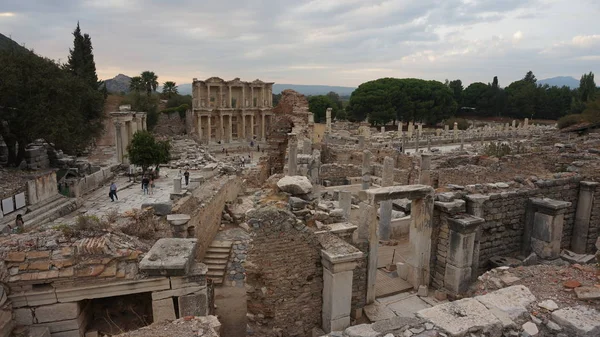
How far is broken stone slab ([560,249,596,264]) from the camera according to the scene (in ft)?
34.4

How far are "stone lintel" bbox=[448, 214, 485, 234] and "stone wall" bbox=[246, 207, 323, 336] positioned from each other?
389 cm

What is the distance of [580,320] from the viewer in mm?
4359

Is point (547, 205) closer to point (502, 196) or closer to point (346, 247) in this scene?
point (502, 196)

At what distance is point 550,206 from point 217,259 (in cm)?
978

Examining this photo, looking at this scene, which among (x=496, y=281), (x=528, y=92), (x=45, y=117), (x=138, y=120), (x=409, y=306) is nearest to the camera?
(x=496, y=281)

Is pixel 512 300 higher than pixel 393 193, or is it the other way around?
pixel 393 193

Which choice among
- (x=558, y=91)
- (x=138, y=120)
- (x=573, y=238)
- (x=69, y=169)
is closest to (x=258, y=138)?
(x=138, y=120)

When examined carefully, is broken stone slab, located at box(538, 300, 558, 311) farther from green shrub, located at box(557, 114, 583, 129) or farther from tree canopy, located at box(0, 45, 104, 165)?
green shrub, located at box(557, 114, 583, 129)

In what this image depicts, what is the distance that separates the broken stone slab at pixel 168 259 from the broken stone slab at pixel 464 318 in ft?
12.4

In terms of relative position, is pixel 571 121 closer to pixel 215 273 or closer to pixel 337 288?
pixel 215 273

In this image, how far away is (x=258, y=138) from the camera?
198ft

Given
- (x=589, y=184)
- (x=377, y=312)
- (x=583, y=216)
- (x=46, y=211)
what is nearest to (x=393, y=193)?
(x=377, y=312)

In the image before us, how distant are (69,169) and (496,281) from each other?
83.2 feet

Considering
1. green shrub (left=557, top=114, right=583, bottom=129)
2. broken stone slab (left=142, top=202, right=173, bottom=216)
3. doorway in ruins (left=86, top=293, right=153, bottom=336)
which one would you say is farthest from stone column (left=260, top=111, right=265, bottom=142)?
doorway in ruins (left=86, top=293, right=153, bottom=336)
